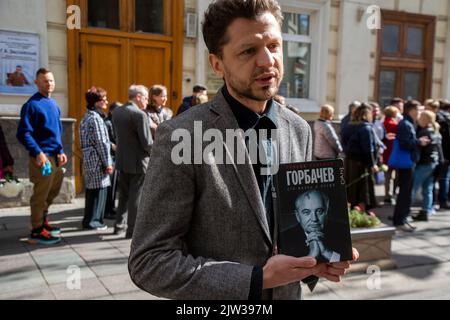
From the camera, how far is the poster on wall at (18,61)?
660 centimetres

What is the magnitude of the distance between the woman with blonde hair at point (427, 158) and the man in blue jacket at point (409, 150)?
7.9 inches

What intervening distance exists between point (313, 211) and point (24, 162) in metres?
6.52

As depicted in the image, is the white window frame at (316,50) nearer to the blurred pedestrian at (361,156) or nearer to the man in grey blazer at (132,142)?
the blurred pedestrian at (361,156)

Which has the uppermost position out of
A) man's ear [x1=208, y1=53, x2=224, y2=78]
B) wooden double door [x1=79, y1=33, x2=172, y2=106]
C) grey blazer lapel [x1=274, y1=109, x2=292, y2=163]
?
wooden double door [x1=79, y1=33, x2=172, y2=106]

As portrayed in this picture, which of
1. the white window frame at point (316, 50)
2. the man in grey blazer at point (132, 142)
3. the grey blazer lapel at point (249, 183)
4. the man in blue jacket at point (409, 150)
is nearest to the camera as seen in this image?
the grey blazer lapel at point (249, 183)

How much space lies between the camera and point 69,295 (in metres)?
3.66

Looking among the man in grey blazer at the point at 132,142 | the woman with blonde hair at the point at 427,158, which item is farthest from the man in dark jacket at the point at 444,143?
the man in grey blazer at the point at 132,142

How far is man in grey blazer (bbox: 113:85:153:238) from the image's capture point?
5227 mm

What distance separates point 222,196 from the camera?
4.17 ft

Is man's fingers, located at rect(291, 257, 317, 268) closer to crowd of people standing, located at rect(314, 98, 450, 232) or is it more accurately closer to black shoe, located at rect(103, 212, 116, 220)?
crowd of people standing, located at rect(314, 98, 450, 232)

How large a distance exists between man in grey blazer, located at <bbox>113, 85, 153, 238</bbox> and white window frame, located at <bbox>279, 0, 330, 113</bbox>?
4.70 metres

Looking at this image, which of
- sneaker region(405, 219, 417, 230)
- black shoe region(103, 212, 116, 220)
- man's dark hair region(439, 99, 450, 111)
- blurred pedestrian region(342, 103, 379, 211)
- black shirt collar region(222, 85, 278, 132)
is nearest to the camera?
black shirt collar region(222, 85, 278, 132)

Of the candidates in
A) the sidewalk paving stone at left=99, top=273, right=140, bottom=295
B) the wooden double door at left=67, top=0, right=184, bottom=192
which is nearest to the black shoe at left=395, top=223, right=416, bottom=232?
the sidewalk paving stone at left=99, top=273, right=140, bottom=295

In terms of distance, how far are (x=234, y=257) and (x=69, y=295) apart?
9.31 ft
